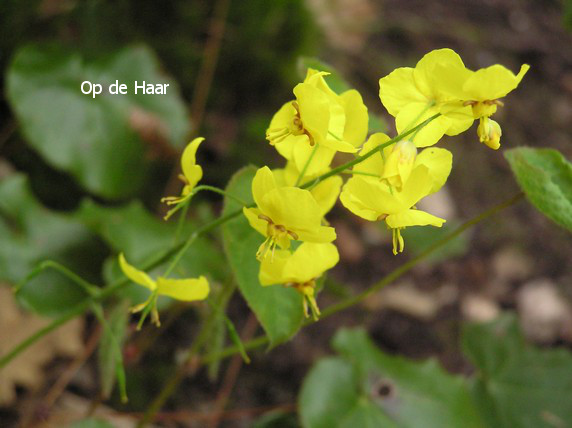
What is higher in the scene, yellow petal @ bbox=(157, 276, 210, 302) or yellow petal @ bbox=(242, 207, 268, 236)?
yellow petal @ bbox=(242, 207, 268, 236)

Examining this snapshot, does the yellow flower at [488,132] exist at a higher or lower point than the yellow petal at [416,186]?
higher

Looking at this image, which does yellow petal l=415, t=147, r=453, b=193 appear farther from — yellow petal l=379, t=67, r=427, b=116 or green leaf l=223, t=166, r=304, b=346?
green leaf l=223, t=166, r=304, b=346

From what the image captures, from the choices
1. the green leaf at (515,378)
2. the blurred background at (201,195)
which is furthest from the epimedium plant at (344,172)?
the green leaf at (515,378)

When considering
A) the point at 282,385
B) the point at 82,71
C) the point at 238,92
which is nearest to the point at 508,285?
the point at 282,385

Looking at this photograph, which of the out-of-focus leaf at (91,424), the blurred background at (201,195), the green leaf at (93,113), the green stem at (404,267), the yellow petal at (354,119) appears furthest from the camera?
the green leaf at (93,113)

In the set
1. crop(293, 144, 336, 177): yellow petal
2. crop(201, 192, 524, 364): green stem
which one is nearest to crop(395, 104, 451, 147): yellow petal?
crop(293, 144, 336, 177): yellow petal

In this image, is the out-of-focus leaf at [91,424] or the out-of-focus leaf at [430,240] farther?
the out-of-focus leaf at [430,240]

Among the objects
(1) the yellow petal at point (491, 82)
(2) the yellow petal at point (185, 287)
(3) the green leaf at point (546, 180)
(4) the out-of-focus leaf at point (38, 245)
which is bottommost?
(4) the out-of-focus leaf at point (38, 245)

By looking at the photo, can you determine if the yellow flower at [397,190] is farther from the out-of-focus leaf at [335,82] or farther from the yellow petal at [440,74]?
the out-of-focus leaf at [335,82]
